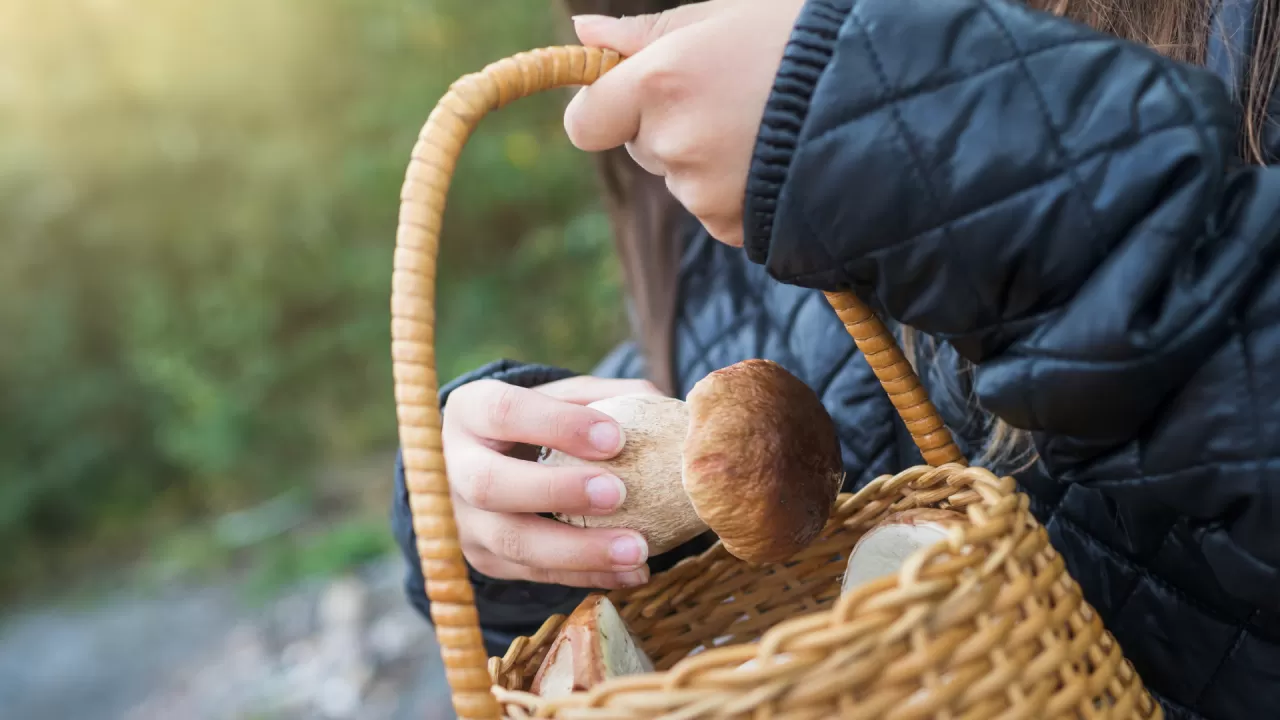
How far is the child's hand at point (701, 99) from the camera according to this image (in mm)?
498

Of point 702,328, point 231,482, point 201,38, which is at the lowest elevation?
point 702,328

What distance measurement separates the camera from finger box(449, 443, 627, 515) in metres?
0.60

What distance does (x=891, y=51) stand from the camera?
0.48 meters

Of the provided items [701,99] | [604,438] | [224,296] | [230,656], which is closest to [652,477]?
[604,438]

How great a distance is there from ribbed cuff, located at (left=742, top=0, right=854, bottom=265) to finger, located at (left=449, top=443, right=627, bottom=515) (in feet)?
0.76

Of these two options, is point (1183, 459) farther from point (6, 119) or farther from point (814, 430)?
point (6, 119)

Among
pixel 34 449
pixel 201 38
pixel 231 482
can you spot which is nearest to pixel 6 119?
pixel 201 38

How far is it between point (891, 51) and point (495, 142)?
2281mm

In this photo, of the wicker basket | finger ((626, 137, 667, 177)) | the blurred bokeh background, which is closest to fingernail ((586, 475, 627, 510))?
the wicker basket

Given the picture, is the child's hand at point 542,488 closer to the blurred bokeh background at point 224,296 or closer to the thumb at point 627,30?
the thumb at point 627,30

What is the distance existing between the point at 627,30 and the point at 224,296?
260 cm

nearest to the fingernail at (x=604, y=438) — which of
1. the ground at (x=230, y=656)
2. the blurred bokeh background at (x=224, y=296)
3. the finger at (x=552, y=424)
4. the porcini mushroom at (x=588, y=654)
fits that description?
the finger at (x=552, y=424)

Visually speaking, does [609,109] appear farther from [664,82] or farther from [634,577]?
[634,577]

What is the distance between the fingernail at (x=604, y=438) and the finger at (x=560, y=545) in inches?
2.3
